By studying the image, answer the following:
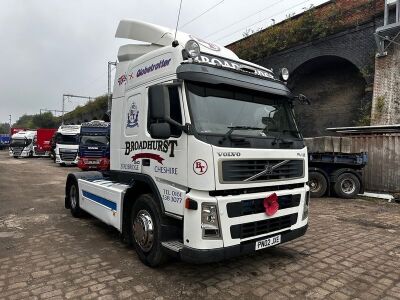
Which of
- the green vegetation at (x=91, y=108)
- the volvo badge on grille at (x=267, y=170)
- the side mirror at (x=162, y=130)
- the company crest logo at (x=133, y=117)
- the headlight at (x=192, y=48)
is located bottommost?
the volvo badge on grille at (x=267, y=170)

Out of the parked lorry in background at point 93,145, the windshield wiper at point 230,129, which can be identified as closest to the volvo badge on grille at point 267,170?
the windshield wiper at point 230,129

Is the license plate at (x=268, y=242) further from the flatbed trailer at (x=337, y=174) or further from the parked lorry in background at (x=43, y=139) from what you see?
→ the parked lorry in background at (x=43, y=139)

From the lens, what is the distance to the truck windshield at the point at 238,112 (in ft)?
14.4

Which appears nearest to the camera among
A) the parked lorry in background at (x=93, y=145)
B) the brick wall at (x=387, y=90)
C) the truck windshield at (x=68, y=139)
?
the brick wall at (x=387, y=90)

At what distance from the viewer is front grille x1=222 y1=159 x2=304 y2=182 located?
420cm

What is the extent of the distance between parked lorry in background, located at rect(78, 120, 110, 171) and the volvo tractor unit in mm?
14564

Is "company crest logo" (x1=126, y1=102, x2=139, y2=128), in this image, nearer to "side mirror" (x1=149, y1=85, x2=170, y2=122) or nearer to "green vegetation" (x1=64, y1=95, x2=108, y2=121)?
"side mirror" (x1=149, y1=85, x2=170, y2=122)

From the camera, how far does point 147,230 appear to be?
492cm

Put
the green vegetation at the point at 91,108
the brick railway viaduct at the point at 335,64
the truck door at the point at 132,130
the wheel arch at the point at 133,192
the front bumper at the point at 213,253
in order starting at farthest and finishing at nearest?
the green vegetation at the point at 91,108 → the brick railway viaduct at the point at 335,64 → the truck door at the point at 132,130 → the wheel arch at the point at 133,192 → the front bumper at the point at 213,253

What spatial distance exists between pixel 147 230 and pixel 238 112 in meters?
2.02

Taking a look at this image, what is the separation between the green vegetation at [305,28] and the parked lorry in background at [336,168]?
5.46 m

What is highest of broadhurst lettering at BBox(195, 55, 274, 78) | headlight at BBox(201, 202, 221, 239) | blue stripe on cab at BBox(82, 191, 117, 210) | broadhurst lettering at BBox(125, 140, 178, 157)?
broadhurst lettering at BBox(195, 55, 274, 78)

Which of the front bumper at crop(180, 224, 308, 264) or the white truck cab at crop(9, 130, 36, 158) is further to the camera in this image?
the white truck cab at crop(9, 130, 36, 158)

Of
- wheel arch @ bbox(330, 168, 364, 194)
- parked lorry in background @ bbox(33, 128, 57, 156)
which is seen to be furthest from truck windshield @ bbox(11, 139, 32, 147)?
wheel arch @ bbox(330, 168, 364, 194)
